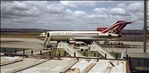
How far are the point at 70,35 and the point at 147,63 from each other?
62.2ft

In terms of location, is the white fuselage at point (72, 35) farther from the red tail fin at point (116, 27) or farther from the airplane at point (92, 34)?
the red tail fin at point (116, 27)

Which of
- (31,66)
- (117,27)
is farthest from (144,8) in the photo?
(31,66)

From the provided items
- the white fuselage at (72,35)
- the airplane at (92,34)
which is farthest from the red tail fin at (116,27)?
the white fuselage at (72,35)

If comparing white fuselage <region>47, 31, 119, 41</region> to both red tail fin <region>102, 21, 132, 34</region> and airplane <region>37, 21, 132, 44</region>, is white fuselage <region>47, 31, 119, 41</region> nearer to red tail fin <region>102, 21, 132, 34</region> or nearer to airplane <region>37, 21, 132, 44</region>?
airplane <region>37, 21, 132, 44</region>

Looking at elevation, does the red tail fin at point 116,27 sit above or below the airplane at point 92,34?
above

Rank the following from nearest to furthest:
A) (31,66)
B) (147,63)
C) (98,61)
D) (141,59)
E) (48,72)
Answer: (48,72) → (31,66) → (98,61) → (147,63) → (141,59)

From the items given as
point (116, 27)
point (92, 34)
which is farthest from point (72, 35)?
point (116, 27)

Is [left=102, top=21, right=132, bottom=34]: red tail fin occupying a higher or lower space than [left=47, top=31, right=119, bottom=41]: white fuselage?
higher

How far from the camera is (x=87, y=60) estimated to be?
1853 cm

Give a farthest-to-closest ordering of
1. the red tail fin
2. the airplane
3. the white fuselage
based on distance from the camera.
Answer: the white fuselage < the airplane < the red tail fin

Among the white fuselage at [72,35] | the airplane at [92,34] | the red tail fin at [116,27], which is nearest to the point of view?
the red tail fin at [116,27]

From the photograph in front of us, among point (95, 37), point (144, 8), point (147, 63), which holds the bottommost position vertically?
point (147, 63)

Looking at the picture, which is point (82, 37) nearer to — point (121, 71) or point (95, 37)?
point (95, 37)

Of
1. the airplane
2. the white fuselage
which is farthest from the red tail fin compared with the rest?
the white fuselage
